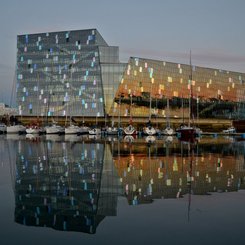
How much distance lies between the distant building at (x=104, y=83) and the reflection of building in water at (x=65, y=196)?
108 metres

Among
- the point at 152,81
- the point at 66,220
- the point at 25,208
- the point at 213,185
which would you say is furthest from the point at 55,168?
the point at 152,81

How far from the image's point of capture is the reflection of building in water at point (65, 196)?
11.0m

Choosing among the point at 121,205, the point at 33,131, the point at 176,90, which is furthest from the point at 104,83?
the point at 121,205

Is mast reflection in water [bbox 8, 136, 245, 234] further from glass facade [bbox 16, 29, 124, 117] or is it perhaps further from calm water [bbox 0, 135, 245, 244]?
glass facade [bbox 16, 29, 124, 117]

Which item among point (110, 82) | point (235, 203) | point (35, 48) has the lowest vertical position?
point (235, 203)

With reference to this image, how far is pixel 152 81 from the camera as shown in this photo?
443ft

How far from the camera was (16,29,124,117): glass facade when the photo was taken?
139 meters

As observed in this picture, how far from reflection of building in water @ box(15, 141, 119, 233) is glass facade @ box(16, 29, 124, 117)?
116 m

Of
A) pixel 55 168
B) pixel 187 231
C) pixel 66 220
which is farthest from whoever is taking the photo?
pixel 55 168

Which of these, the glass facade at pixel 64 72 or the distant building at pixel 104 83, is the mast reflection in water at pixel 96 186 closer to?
the distant building at pixel 104 83

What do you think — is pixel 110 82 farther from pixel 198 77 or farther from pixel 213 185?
pixel 213 185

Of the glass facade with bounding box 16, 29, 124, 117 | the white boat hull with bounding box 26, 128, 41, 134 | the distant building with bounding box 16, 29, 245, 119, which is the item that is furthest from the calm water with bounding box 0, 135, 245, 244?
the glass facade with bounding box 16, 29, 124, 117

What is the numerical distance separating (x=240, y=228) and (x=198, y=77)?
438 ft

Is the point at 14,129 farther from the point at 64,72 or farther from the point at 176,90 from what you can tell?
the point at 176,90
